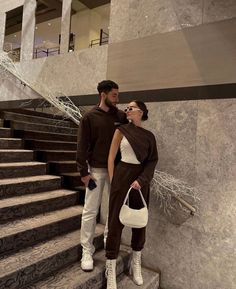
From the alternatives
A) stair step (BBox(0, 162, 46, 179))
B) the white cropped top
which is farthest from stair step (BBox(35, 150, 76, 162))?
the white cropped top

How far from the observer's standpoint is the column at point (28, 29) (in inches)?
215

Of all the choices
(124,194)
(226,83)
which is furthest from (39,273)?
(226,83)

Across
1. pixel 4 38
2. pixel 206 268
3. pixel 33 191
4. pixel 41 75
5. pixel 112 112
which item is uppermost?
pixel 4 38

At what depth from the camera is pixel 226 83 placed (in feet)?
7.74

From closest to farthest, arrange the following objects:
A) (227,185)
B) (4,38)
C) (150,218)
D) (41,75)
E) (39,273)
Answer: (39,273), (227,185), (150,218), (41,75), (4,38)

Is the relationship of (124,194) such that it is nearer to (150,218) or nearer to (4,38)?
(150,218)

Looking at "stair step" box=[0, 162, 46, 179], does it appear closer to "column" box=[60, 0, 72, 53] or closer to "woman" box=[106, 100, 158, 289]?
"woman" box=[106, 100, 158, 289]

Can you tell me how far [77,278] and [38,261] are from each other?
1.16 ft

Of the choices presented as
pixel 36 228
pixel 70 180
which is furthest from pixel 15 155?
pixel 36 228

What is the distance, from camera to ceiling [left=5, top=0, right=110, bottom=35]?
5023mm

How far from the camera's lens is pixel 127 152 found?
7.17ft

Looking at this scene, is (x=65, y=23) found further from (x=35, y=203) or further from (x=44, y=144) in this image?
(x=35, y=203)

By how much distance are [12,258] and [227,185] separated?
1.89 meters

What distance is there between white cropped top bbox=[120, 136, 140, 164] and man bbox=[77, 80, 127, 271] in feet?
0.57
